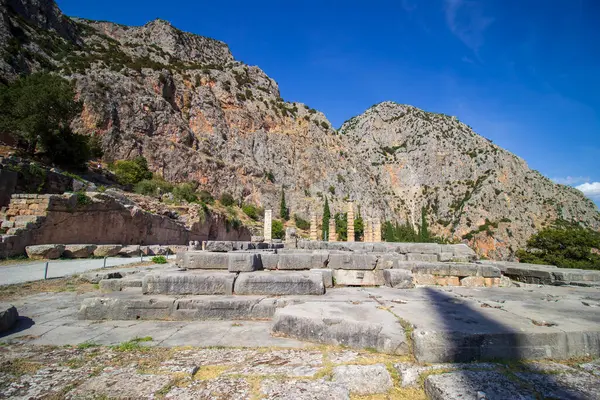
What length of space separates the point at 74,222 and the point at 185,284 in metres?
13.4

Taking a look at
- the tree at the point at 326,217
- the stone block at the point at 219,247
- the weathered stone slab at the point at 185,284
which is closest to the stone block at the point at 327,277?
the weathered stone slab at the point at 185,284

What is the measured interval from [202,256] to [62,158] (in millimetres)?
23937

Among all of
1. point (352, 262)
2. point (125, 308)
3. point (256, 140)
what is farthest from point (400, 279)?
point (256, 140)

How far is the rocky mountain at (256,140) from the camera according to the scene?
4175 cm

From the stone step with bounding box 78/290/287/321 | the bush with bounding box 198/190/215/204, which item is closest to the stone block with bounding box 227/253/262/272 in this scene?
the stone step with bounding box 78/290/287/321

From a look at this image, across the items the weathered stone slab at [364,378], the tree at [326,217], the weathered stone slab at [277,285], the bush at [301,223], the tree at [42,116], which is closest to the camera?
the weathered stone slab at [364,378]

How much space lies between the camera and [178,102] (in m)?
53.8

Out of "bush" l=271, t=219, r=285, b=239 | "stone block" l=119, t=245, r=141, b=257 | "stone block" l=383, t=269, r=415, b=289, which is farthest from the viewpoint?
"bush" l=271, t=219, r=285, b=239

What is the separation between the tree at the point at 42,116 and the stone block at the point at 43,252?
14.2m

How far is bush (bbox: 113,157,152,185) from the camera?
31398mm

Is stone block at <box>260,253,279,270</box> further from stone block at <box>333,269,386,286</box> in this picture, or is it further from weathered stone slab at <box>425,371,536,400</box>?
weathered stone slab at <box>425,371,536,400</box>

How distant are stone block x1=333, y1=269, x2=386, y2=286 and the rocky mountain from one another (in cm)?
4061

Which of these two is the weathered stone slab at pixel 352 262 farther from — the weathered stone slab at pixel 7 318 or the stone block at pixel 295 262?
the weathered stone slab at pixel 7 318

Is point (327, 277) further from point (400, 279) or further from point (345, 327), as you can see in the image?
point (345, 327)
